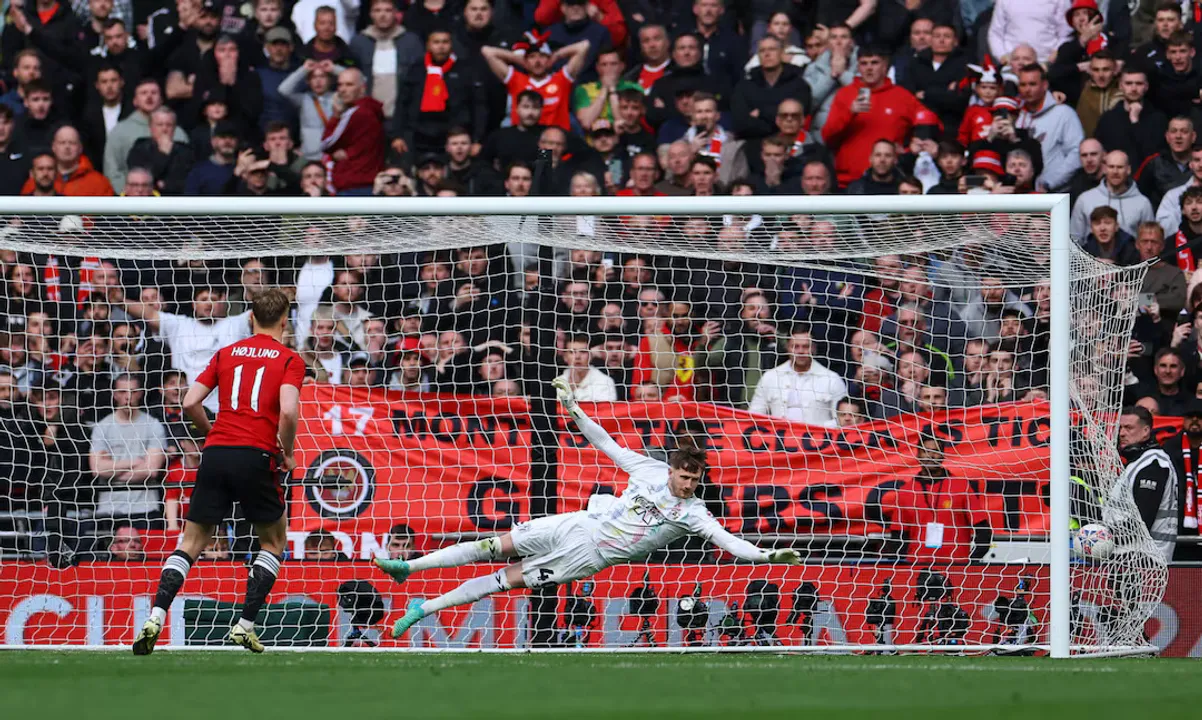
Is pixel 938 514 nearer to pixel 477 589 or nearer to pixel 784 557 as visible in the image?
pixel 784 557

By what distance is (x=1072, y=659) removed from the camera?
27.7 feet

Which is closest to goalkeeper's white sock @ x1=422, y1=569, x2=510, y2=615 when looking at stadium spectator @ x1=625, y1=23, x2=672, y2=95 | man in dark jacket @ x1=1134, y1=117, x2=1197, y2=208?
stadium spectator @ x1=625, y1=23, x2=672, y2=95

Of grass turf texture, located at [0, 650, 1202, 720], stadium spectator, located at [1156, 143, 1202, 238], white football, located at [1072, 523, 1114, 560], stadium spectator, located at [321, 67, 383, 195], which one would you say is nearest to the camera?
grass turf texture, located at [0, 650, 1202, 720]

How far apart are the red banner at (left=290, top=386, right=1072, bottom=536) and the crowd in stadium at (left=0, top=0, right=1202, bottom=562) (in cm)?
23

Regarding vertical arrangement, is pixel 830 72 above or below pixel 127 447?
above

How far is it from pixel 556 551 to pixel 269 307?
7.36 feet

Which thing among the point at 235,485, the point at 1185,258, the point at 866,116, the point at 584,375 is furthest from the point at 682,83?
the point at 235,485

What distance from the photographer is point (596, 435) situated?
9.42 metres

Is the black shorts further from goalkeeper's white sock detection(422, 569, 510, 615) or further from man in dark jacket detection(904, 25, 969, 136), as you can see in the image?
man in dark jacket detection(904, 25, 969, 136)

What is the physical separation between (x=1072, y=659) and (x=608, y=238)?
12.2 ft

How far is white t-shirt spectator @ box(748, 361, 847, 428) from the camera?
10352 millimetres

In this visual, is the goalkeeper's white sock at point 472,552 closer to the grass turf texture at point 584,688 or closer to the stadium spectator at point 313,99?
the grass turf texture at point 584,688

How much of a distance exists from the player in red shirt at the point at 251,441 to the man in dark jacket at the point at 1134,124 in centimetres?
726

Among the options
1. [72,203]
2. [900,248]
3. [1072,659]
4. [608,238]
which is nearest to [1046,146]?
[900,248]
